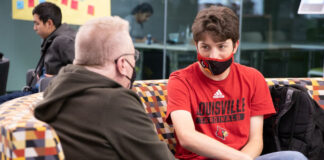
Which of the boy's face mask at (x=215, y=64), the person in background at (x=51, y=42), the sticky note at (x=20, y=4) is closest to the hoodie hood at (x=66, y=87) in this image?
the boy's face mask at (x=215, y=64)

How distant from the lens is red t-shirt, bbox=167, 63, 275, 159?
2029mm

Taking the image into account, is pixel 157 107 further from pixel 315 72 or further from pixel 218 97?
pixel 315 72

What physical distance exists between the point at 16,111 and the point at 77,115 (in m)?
0.34

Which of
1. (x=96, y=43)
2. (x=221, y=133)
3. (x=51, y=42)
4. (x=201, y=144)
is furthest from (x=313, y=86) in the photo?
(x=51, y=42)

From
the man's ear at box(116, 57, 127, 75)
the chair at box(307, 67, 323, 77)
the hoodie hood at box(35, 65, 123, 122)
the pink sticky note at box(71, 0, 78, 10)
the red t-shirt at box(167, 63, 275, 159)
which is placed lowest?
the chair at box(307, 67, 323, 77)

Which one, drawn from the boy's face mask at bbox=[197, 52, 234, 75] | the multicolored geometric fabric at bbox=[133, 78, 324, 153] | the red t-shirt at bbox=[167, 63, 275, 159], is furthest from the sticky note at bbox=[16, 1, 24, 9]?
the boy's face mask at bbox=[197, 52, 234, 75]

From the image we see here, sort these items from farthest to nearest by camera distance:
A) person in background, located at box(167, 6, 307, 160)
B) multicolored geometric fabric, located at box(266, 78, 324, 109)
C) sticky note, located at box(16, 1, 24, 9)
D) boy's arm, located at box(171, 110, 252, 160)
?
sticky note, located at box(16, 1, 24, 9), multicolored geometric fabric, located at box(266, 78, 324, 109), person in background, located at box(167, 6, 307, 160), boy's arm, located at box(171, 110, 252, 160)

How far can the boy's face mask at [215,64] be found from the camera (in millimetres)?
2002

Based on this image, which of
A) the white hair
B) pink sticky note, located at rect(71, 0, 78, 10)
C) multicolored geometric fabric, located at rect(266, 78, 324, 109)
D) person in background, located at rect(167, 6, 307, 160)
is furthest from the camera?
pink sticky note, located at rect(71, 0, 78, 10)

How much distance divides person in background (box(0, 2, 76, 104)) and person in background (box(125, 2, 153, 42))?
6.45 ft

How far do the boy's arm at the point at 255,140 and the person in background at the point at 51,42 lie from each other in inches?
83.2

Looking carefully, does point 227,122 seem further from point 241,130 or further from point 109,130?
point 109,130

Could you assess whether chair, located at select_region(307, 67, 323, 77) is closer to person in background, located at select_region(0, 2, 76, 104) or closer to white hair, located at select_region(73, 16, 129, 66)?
person in background, located at select_region(0, 2, 76, 104)

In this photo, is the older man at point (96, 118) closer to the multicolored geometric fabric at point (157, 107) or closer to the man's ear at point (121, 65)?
the man's ear at point (121, 65)
